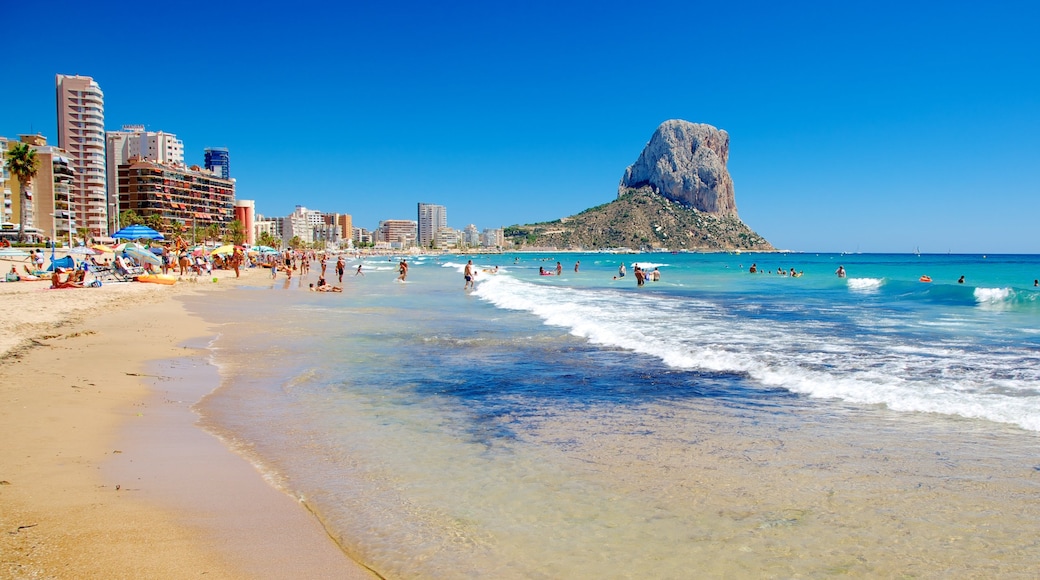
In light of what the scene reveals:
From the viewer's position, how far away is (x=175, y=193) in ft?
405

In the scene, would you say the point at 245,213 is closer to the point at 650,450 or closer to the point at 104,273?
the point at 104,273

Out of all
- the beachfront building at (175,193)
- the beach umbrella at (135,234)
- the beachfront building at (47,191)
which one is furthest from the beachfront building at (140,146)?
the beach umbrella at (135,234)

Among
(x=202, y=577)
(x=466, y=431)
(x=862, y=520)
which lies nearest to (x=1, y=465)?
(x=202, y=577)

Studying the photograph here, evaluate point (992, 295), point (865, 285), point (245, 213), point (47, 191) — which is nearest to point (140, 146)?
point (245, 213)

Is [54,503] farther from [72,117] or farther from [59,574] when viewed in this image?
[72,117]

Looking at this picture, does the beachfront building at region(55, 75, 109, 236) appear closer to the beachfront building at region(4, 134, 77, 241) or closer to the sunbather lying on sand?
the beachfront building at region(4, 134, 77, 241)

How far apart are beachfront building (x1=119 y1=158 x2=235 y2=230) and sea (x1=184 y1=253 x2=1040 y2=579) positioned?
113 metres

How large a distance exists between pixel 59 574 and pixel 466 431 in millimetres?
3914

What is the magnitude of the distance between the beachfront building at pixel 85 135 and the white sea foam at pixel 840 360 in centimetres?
11667

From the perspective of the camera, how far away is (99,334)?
13.1 m

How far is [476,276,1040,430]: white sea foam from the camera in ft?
26.7

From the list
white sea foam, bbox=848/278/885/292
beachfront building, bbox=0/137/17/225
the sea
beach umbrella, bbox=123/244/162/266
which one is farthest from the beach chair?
beachfront building, bbox=0/137/17/225

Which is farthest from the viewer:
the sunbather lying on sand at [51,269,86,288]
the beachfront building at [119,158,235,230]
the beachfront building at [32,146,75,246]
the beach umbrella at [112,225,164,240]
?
the beachfront building at [119,158,235,230]

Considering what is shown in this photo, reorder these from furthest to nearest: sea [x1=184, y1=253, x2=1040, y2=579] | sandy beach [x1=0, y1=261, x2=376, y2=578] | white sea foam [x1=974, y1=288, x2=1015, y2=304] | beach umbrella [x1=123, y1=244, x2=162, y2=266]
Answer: beach umbrella [x1=123, y1=244, x2=162, y2=266] → white sea foam [x1=974, y1=288, x2=1015, y2=304] → sea [x1=184, y1=253, x2=1040, y2=579] → sandy beach [x1=0, y1=261, x2=376, y2=578]
